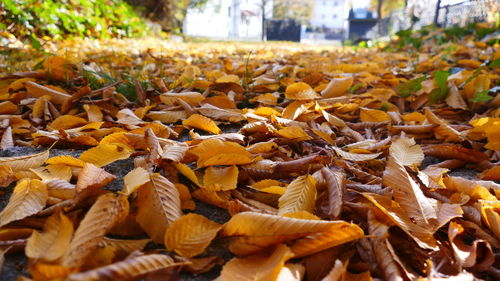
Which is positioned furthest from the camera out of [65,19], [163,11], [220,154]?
[163,11]

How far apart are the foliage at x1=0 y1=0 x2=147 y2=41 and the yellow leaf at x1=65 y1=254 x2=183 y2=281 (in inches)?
163

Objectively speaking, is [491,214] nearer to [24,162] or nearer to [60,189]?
[60,189]

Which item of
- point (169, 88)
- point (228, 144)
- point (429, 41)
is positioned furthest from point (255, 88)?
point (429, 41)

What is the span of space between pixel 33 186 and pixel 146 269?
1.44 feet

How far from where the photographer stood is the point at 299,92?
1873 millimetres

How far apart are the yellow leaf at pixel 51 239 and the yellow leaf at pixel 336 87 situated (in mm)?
1549

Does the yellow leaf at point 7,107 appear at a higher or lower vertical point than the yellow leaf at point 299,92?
lower

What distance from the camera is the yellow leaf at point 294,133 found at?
137 cm

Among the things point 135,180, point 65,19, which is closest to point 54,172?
point 135,180

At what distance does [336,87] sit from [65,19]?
4520 millimetres

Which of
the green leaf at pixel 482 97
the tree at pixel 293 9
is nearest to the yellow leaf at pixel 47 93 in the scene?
the green leaf at pixel 482 97

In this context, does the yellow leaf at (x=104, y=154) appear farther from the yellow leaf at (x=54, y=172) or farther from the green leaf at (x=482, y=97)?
the green leaf at (x=482, y=97)

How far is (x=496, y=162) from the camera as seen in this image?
1.36 meters

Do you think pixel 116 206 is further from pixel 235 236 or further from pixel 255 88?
pixel 255 88
